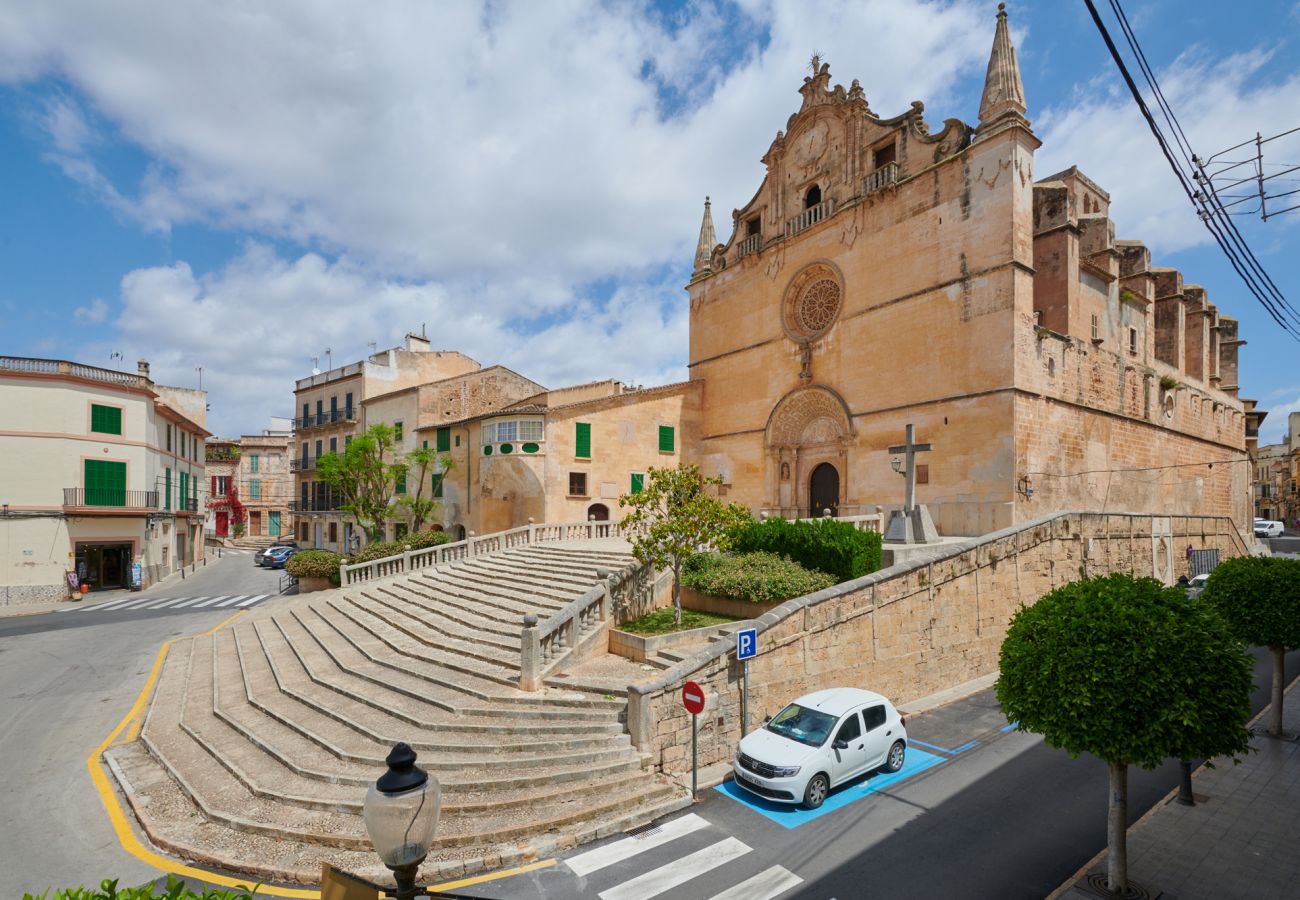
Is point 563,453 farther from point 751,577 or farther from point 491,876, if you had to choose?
point 491,876

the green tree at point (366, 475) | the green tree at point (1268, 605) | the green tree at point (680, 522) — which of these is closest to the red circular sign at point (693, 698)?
the green tree at point (680, 522)

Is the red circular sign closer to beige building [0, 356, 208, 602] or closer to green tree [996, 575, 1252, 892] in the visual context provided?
green tree [996, 575, 1252, 892]

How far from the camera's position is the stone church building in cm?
1909

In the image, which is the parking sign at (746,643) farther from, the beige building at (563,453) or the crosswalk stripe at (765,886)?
the beige building at (563,453)

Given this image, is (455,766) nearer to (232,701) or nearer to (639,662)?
(639,662)

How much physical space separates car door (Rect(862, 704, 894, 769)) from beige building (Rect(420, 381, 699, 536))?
17.2 m

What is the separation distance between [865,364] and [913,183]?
6.30 meters

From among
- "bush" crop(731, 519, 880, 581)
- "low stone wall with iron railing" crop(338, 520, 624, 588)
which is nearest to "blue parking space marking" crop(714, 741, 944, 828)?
"bush" crop(731, 519, 880, 581)

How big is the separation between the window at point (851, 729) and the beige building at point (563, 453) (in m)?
17.4

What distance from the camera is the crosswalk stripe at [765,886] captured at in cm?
720

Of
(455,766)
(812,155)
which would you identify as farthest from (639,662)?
(812,155)

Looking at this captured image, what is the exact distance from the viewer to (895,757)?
34.9 feet

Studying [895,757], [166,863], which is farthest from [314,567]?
[895,757]

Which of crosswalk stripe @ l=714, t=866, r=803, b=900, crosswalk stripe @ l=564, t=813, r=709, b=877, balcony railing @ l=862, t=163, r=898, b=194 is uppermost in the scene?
balcony railing @ l=862, t=163, r=898, b=194
